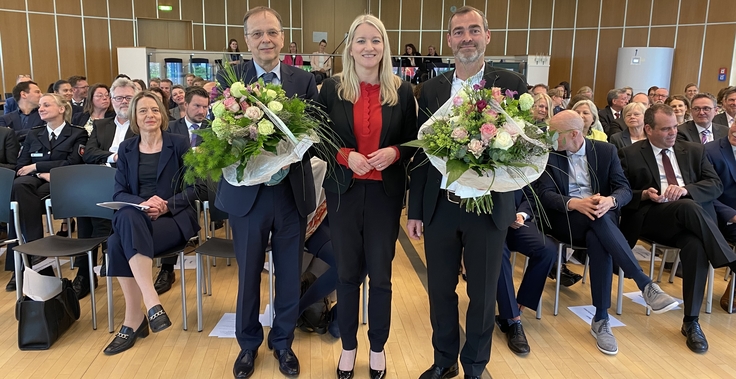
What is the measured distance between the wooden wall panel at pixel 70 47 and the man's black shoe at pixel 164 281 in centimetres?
1147

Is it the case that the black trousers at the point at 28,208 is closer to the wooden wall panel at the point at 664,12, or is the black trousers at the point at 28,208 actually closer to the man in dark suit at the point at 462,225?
the man in dark suit at the point at 462,225

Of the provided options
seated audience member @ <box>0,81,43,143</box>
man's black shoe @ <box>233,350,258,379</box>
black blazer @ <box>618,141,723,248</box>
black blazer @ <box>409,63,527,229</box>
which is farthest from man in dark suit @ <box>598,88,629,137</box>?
seated audience member @ <box>0,81,43,143</box>

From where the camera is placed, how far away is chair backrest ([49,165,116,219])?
11.2 ft

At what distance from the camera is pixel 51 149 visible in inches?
175

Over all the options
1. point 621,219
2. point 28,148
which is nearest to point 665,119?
point 621,219

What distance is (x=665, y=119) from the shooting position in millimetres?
3633

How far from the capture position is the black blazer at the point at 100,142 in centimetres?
426

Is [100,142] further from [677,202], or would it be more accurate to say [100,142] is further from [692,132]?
[692,132]

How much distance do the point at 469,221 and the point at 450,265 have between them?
0.84 feet

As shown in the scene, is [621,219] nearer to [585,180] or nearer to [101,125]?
[585,180]

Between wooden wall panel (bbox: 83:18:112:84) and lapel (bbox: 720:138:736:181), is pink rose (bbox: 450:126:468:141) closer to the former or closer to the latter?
lapel (bbox: 720:138:736:181)

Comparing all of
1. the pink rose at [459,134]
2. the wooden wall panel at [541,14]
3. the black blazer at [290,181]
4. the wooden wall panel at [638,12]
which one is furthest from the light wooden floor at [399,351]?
the wooden wall panel at [541,14]

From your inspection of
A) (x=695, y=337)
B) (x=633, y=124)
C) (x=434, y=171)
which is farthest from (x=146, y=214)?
(x=633, y=124)

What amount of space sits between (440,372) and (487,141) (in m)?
1.26
